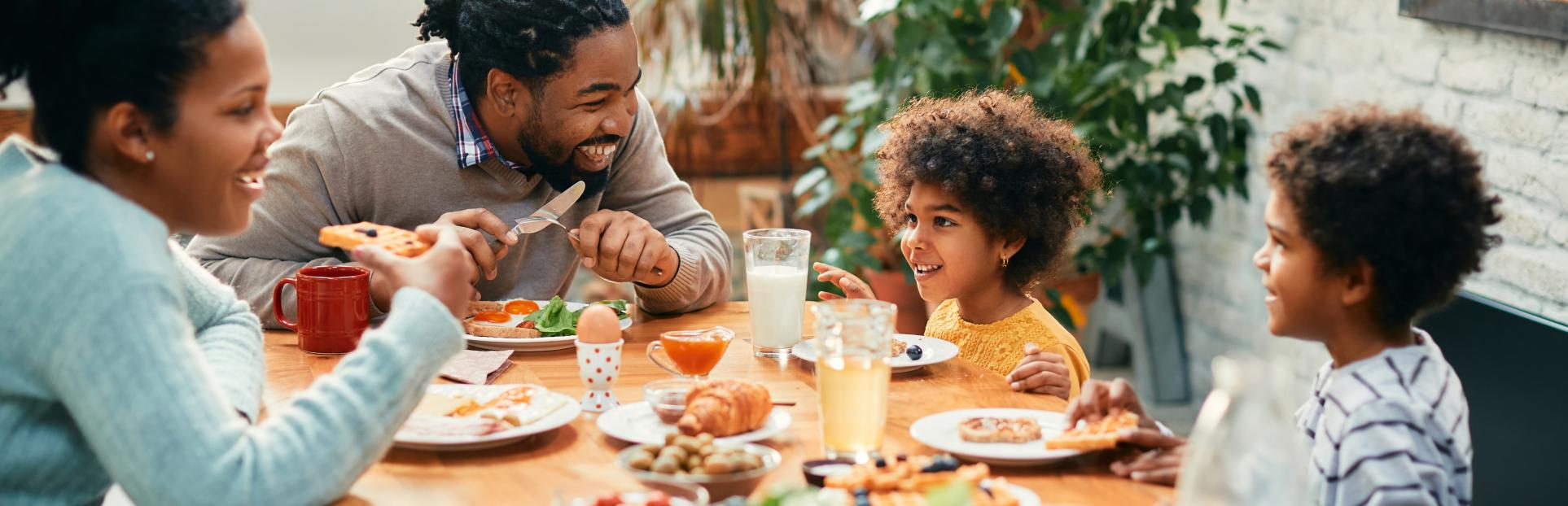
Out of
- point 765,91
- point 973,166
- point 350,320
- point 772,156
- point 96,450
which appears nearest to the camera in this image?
point 96,450

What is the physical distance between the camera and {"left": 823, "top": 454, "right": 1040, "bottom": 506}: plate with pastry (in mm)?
1063

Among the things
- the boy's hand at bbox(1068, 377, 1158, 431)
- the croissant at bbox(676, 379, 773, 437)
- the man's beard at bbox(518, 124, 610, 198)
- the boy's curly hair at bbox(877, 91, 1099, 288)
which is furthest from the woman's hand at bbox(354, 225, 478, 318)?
the boy's curly hair at bbox(877, 91, 1099, 288)

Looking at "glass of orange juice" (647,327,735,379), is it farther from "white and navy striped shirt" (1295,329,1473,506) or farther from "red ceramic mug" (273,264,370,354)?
"white and navy striped shirt" (1295,329,1473,506)

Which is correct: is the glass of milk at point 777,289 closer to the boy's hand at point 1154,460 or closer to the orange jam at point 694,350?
the orange jam at point 694,350

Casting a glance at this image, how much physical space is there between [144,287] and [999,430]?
74 centimetres

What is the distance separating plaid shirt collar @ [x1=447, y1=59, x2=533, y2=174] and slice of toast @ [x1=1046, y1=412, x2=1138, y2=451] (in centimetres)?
109

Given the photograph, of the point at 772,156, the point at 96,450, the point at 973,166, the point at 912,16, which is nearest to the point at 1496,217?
the point at 973,166

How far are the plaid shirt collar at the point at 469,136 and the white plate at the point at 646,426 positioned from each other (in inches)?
30.1

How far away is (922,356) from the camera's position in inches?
65.1

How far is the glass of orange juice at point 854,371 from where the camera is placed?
1231mm

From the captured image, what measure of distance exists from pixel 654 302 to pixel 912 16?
162 cm

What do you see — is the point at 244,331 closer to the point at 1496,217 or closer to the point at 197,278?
the point at 197,278

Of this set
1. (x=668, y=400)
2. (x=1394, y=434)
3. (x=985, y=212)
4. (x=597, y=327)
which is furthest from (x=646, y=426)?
(x=985, y=212)

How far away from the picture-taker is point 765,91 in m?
3.67
